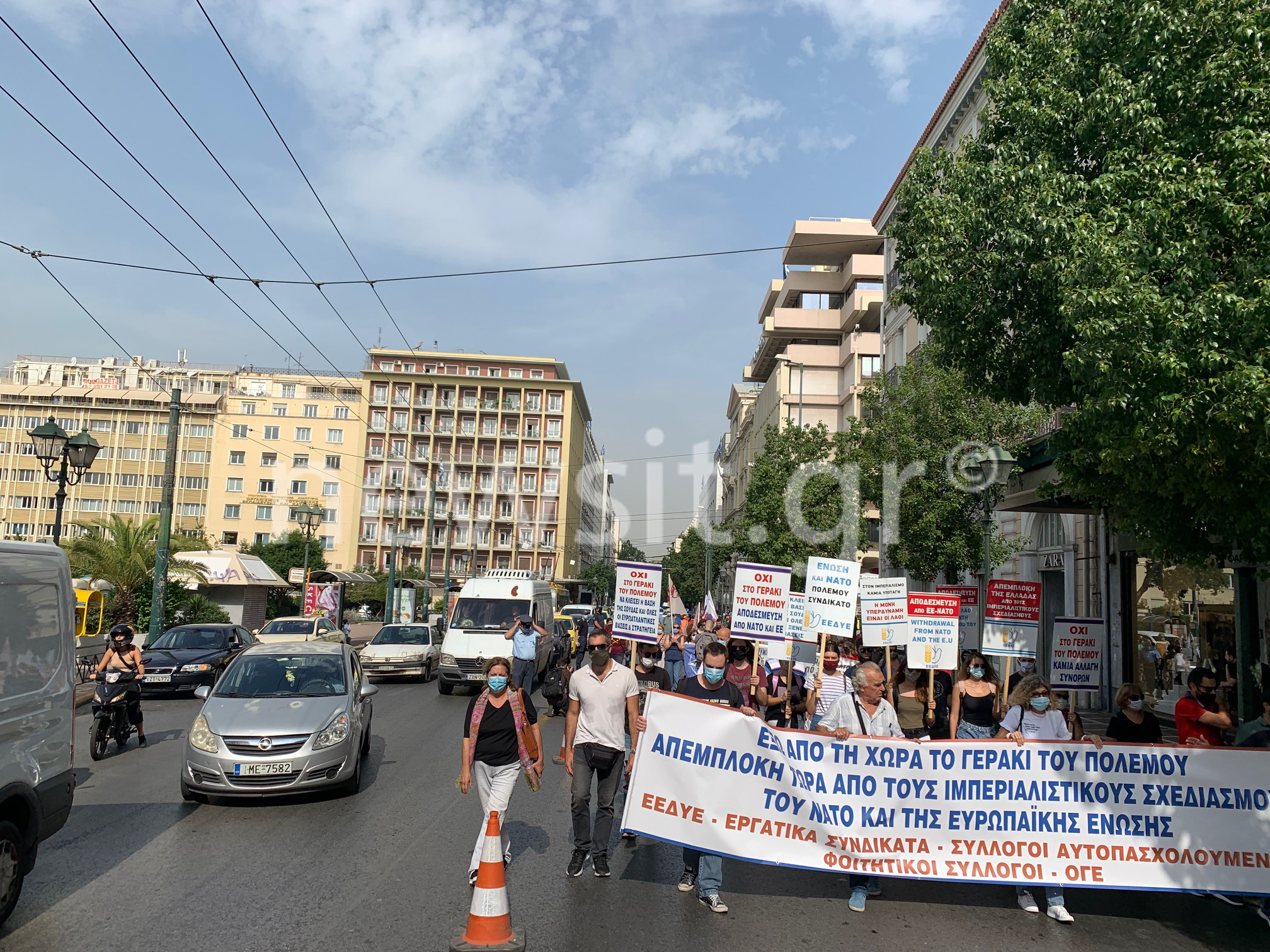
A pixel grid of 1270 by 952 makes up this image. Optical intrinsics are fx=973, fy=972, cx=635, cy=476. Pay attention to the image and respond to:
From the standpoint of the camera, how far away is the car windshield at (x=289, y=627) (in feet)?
88.0

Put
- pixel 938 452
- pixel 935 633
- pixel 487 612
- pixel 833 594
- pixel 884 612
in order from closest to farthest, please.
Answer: pixel 935 633
pixel 833 594
pixel 884 612
pixel 487 612
pixel 938 452

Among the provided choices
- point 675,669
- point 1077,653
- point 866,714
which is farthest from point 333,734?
point 1077,653

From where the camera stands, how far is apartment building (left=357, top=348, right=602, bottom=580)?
90500mm

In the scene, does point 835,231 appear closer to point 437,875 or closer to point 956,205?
point 956,205

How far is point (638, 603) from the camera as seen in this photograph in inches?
555

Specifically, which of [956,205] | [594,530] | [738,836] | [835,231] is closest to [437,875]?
[738,836]

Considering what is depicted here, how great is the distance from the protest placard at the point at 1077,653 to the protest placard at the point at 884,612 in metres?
1.98

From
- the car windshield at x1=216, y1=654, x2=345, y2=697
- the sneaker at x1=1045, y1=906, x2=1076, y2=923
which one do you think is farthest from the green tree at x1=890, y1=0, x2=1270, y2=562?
the car windshield at x1=216, y1=654, x2=345, y2=697

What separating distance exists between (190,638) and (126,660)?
9.49 meters

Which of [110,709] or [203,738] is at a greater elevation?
[203,738]

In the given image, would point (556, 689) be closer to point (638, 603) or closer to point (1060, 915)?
point (638, 603)

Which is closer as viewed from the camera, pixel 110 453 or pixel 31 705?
pixel 31 705

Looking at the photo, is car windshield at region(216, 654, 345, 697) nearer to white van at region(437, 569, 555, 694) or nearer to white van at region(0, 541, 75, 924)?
white van at region(0, 541, 75, 924)

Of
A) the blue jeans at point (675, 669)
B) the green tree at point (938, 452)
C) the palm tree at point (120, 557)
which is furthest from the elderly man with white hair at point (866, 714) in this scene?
the palm tree at point (120, 557)
